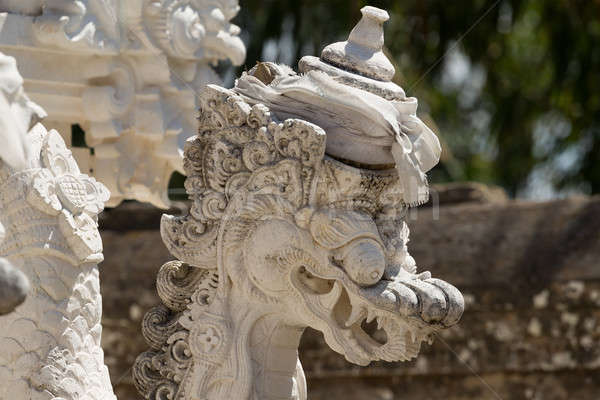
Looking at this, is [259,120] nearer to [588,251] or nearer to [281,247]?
[281,247]

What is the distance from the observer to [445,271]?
27.3 feet

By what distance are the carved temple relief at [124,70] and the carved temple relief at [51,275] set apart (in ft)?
4.13

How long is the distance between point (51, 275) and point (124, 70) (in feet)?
6.04

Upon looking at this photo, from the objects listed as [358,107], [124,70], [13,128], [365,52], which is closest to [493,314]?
[124,70]

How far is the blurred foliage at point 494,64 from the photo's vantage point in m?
14.2

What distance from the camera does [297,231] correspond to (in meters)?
3.68

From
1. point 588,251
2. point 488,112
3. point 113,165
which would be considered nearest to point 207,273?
point 113,165

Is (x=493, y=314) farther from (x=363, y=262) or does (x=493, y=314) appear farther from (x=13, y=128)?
(x=13, y=128)

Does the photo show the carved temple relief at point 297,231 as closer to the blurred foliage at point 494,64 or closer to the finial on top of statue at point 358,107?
the finial on top of statue at point 358,107

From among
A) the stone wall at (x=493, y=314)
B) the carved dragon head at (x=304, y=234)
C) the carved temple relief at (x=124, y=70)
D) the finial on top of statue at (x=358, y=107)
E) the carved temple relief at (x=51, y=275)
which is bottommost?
the stone wall at (x=493, y=314)

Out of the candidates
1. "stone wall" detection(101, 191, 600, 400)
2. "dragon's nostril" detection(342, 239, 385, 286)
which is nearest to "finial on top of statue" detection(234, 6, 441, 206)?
"dragon's nostril" detection(342, 239, 385, 286)

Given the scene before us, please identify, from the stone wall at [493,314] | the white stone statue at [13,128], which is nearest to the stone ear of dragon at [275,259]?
the white stone statue at [13,128]

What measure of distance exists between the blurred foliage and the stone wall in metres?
3.96

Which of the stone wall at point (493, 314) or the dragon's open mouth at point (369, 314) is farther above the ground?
the dragon's open mouth at point (369, 314)
